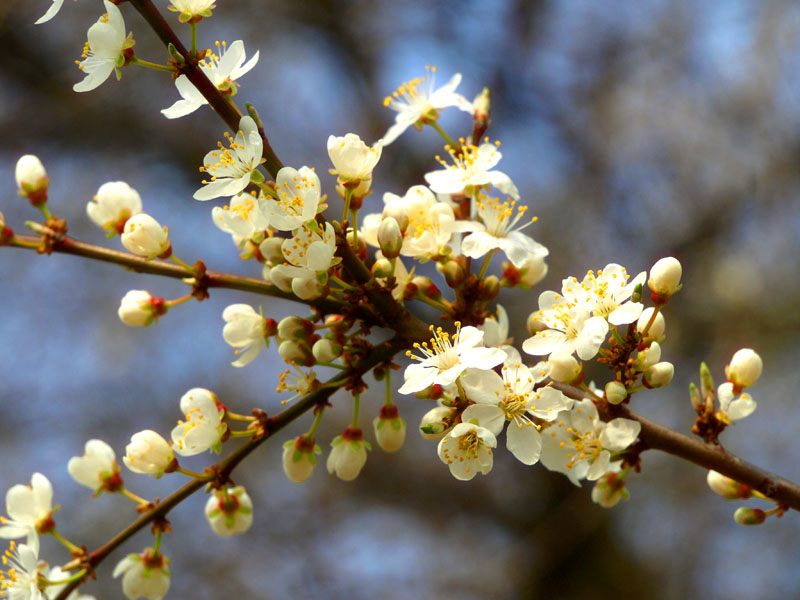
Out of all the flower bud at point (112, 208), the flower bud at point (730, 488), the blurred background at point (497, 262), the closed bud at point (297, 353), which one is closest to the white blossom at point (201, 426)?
the closed bud at point (297, 353)

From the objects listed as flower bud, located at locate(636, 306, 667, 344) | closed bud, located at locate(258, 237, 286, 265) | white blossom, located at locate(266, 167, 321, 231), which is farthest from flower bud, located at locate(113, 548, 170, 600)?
flower bud, located at locate(636, 306, 667, 344)

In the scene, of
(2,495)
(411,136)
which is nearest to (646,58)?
(411,136)

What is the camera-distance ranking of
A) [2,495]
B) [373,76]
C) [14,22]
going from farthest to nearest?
[373,76] → [14,22] → [2,495]

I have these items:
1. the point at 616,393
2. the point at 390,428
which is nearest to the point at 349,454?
the point at 390,428

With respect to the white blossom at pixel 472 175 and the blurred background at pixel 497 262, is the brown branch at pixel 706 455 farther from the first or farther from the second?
the blurred background at pixel 497 262

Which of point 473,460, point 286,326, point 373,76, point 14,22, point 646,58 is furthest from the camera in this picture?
point 373,76

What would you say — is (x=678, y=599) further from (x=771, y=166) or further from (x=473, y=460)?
(x=473, y=460)
